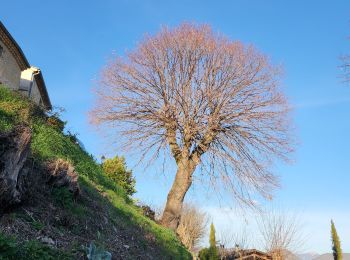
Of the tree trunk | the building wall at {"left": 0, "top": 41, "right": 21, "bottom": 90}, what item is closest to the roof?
the building wall at {"left": 0, "top": 41, "right": 21, "bottom": 90}

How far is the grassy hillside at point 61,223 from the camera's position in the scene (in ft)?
15.3

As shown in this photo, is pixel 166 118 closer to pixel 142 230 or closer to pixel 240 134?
pixel 240 134

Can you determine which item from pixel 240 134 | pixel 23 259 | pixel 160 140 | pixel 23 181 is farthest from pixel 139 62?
pixel 23 259

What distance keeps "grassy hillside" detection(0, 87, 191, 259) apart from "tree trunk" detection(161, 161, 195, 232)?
2.55 metres

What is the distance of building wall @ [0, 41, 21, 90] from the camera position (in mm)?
21166

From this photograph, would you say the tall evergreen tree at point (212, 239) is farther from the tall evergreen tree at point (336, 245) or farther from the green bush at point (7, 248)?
the green bush at point (7, 248)

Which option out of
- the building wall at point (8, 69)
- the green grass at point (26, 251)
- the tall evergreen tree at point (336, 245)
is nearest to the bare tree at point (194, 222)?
the tall evergreen tree at point (336, 245)

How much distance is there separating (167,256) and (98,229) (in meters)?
4.58

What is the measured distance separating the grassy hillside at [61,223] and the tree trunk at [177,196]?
2555 mm

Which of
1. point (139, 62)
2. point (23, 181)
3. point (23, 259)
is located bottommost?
point (23, 259)

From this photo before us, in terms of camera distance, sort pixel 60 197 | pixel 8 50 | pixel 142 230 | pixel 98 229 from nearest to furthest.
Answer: pixel 60 197 < pixel 98 229 < pixel 142 230 < pixel 8 50

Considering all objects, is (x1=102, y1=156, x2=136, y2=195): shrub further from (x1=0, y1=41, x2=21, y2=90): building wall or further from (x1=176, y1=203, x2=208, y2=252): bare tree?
(x1=176, y1=203, x2=208, y2=252): bare tree

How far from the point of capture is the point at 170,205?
619 inches

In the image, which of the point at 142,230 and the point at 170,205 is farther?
the point at 170,205
